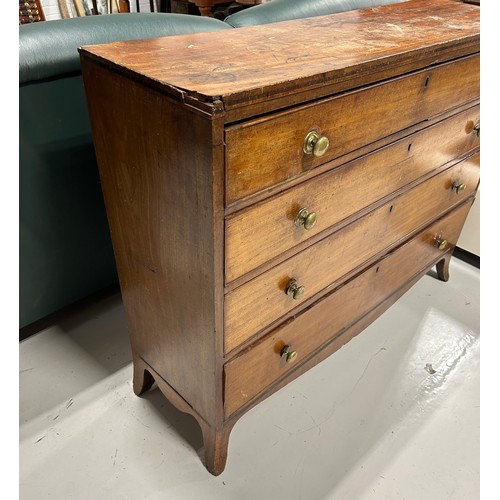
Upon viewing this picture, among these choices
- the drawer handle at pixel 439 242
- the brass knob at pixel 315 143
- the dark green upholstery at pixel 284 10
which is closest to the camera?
the brass knob at pixel 315 143

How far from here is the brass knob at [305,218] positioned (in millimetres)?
969

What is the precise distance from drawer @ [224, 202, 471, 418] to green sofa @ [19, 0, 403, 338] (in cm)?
76

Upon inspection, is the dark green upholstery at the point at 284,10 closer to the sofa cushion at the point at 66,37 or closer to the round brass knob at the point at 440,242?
the sofa cushion at the point at 66,37

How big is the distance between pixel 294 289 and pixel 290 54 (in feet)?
1.67

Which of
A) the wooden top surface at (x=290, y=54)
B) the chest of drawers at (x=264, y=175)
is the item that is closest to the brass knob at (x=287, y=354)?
the chest of drawers at (x=264, y=175)

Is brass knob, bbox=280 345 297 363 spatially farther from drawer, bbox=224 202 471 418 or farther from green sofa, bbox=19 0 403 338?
green sofa, bbox=19 0 403 338

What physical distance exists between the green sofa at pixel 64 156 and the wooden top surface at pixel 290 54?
0.32 metres

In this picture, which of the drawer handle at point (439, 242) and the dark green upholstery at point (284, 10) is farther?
the drawer handle at point (439, 242)

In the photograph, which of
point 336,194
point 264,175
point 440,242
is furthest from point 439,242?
point 264,175

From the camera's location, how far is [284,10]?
5.05 feet

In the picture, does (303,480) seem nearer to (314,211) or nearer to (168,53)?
(314,211)

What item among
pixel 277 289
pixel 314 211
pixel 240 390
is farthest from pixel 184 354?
pixel 314 211

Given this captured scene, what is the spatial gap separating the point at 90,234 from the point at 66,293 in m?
0.23

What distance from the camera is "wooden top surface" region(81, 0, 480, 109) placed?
2.52ft
